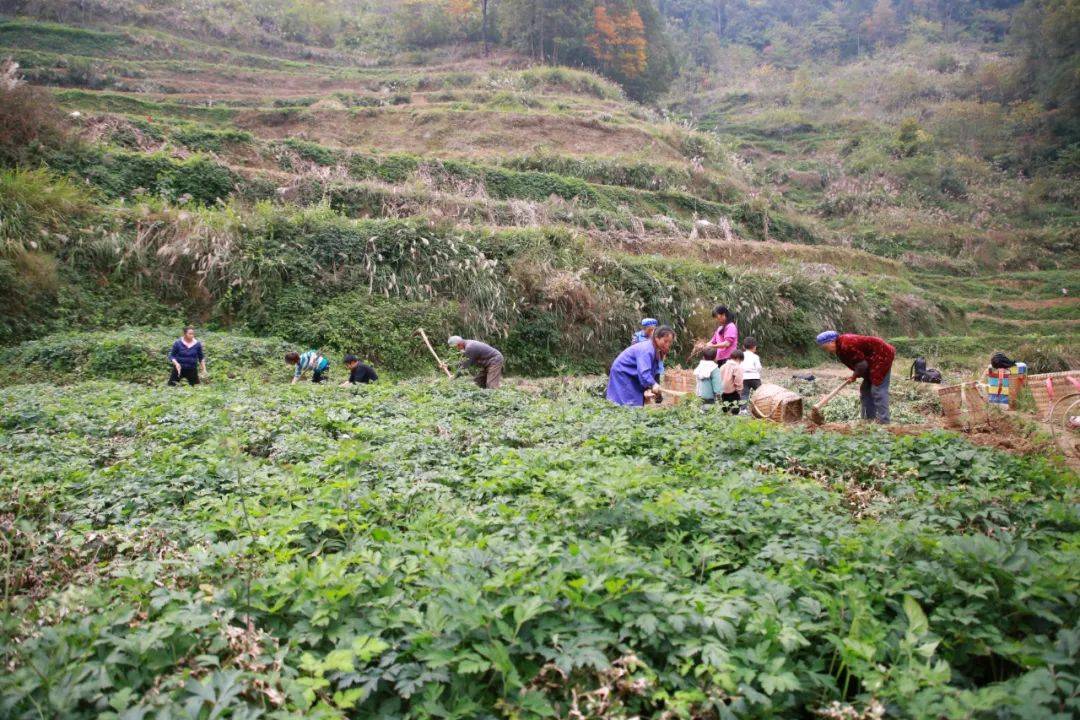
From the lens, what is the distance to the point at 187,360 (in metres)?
11.6

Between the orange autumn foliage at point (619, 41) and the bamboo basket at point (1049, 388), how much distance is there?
5304 cm

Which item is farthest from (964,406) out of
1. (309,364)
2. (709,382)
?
(309,364)

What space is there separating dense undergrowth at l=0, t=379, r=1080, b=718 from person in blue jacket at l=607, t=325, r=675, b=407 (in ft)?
11.4

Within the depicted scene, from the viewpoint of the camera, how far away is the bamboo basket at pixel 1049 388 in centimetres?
912

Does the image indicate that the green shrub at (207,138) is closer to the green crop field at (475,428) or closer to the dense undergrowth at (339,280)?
the green crop field at (475,428)

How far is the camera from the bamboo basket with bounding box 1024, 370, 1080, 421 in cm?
912

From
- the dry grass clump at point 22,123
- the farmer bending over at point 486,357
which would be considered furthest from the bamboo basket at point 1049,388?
the dry grass clump at point 22,123

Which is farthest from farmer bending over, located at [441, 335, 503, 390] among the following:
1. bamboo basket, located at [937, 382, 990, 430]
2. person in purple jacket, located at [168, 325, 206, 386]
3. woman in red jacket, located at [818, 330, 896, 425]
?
bamboo basket, located at [937, 382, 990, 430]

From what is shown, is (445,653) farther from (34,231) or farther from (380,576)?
(34,231)

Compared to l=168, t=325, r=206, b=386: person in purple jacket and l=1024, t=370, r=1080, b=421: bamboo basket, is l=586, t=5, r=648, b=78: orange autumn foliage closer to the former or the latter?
l=168, t=325, r=206, b=386: person in purple jacket

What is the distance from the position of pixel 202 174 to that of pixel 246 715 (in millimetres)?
20878

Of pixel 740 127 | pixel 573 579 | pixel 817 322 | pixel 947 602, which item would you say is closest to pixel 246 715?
pixel 573 579

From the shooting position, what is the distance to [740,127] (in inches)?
2552

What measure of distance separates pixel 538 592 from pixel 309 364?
417 inches
